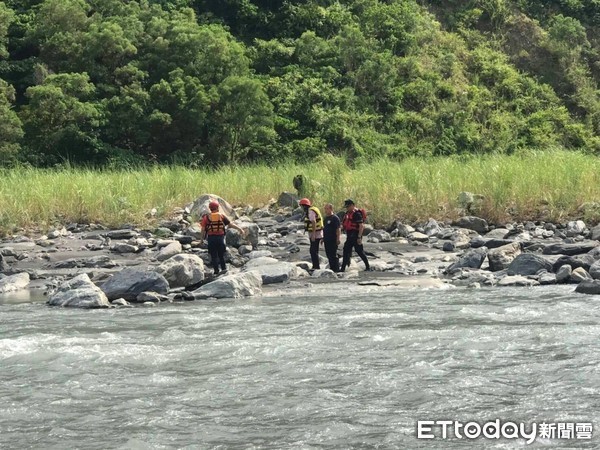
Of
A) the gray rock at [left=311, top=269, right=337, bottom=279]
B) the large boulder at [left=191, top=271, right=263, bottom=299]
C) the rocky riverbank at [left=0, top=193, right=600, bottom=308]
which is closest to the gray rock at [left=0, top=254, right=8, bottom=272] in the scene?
the rocky riverbank at [left=0, top=193, right=600, bottom=308]

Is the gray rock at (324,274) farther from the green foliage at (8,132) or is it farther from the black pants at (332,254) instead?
the green foliage at (8,132)

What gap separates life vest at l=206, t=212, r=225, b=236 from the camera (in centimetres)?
1513

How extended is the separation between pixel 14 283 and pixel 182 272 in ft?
8.42

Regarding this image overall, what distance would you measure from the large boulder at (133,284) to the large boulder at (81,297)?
0.73 ft

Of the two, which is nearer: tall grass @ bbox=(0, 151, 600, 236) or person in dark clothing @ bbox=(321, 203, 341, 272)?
person in dark clothing @ bbox=(321, 203, 341, 272)

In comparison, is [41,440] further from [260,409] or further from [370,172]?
[370,172]

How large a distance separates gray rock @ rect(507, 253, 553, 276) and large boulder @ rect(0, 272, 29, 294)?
280 inches

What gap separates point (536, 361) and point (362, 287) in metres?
5.04

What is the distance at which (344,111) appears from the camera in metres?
34.9

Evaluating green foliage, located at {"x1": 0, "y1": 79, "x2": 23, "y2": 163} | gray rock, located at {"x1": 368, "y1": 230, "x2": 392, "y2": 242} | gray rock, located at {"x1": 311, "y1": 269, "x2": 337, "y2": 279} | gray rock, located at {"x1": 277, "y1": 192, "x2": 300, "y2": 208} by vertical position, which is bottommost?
gray rock, located at {"x1": 311, "y1": 269, "x2": 337, "y2": 279}

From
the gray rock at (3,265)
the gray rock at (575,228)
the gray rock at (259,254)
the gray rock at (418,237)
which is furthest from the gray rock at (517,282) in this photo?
the gray rock at (3,265)

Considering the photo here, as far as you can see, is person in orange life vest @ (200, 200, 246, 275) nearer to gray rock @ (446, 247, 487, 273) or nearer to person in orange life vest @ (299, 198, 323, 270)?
person in orange life vest @ (299, 198, 323, 270)

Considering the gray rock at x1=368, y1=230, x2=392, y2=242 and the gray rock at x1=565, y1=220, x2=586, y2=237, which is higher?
the gray rock at x1=565, y1=220, x2=586, y2=237

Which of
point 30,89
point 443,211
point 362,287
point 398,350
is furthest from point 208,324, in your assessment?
point 30,89
